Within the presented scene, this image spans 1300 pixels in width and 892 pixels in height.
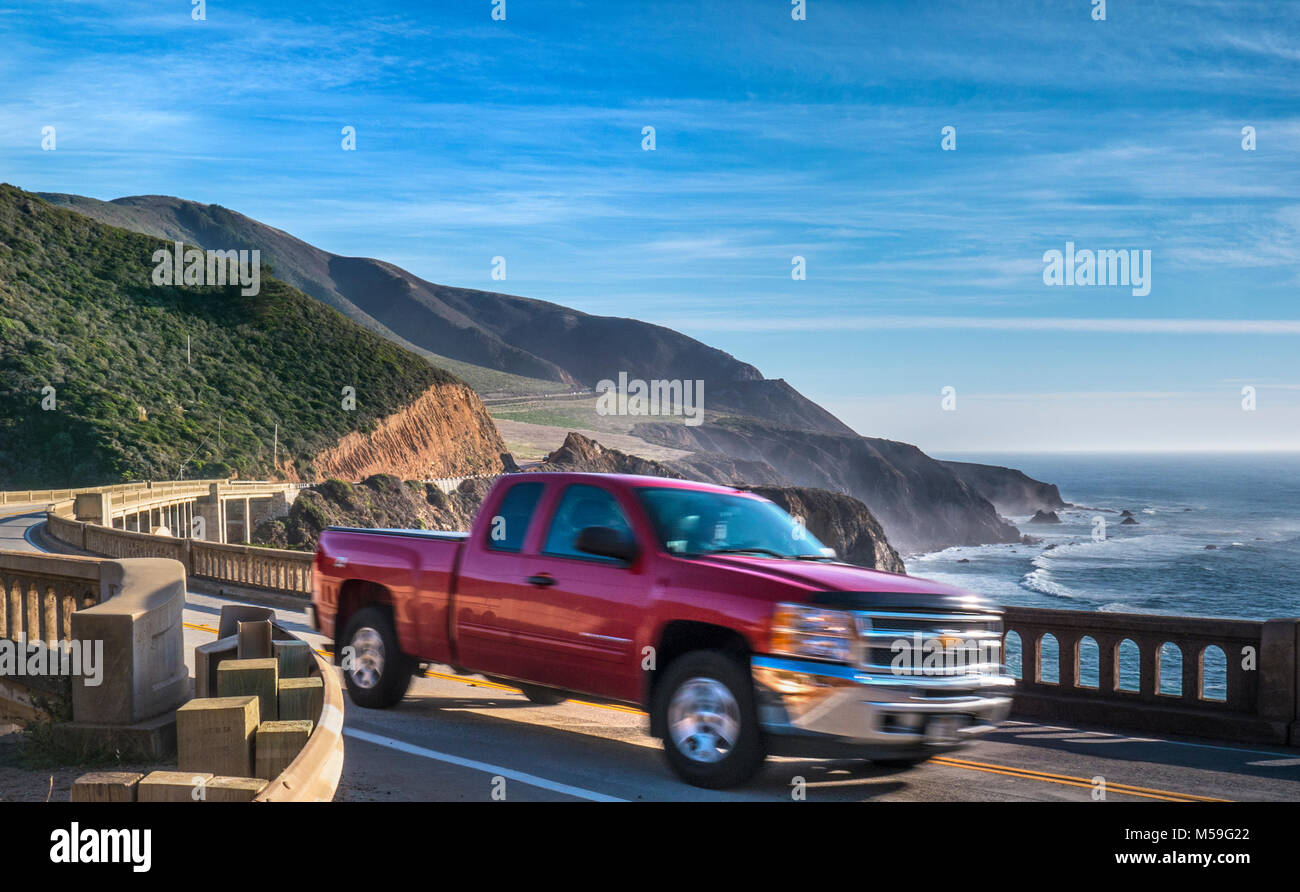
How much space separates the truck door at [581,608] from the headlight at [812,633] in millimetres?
1028

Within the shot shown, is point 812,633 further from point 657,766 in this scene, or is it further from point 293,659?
point 293,659

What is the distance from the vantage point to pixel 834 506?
9269 cm

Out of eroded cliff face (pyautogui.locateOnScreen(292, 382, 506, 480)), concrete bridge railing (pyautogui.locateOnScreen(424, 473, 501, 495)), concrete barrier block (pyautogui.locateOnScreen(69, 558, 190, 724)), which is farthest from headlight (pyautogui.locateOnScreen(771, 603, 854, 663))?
concrete bridge railing (pyautogui.locateOnScreen(424, 473, 501, 495))

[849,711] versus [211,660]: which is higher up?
[211,660]

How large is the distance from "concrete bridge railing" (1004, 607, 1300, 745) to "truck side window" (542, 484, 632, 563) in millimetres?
4117

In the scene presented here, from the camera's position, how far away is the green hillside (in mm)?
71625

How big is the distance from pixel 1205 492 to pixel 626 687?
19171 cm

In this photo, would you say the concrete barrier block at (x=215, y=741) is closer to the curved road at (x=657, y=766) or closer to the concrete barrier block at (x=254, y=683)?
the concrete barrier block at (x=254, y=683)

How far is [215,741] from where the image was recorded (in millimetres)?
5121

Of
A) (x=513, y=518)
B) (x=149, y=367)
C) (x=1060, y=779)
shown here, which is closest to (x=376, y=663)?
(x=513, y=518)

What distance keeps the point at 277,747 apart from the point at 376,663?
12.9 ft

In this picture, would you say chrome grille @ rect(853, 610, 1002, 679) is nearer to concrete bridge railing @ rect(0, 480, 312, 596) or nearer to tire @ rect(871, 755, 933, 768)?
tire @ rect(871, 755, 933, 768)

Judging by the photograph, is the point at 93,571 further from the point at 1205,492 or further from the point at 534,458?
the point at 1205,492
